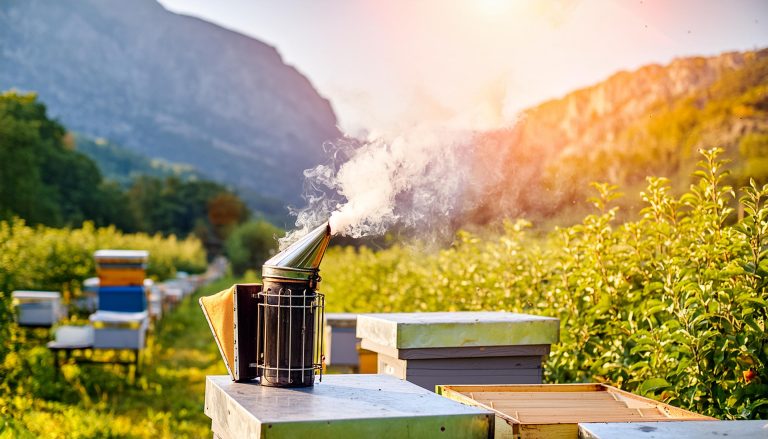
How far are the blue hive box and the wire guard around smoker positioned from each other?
6.60 m

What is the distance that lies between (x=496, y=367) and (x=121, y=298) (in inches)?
251

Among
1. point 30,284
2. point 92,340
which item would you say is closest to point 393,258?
point 92,340

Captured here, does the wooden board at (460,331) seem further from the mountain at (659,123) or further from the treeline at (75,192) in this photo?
the treeline at (75,192)

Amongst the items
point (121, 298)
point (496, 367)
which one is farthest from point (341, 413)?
point (121, 298)

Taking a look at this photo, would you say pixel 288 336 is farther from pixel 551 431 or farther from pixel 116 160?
pixel 116 160

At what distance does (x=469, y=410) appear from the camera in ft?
6.98

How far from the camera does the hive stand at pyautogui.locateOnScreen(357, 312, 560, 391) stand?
3.38 m

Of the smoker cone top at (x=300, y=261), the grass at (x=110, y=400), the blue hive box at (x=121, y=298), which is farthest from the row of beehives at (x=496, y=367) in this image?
the blue hive box at (x=121, y=298)

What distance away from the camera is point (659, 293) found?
12.5ft

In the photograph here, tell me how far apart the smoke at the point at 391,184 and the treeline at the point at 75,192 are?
10.1 m

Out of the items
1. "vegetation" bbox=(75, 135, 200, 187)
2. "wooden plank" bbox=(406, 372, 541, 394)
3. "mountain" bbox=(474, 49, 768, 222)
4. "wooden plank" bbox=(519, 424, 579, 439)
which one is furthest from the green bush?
"vegetation" bbox=(75, 135, 200, 187)

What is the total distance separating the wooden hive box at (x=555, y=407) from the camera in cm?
221

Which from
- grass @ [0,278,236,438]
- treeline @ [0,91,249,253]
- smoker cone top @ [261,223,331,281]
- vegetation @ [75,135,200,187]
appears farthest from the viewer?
vegetation @ [75,135,200,187]

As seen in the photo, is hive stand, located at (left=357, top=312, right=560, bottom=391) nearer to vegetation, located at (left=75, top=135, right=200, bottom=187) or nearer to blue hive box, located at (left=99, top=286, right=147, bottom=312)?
blue hive box, located at (left=99, top=286, right=147, bottom=312)
